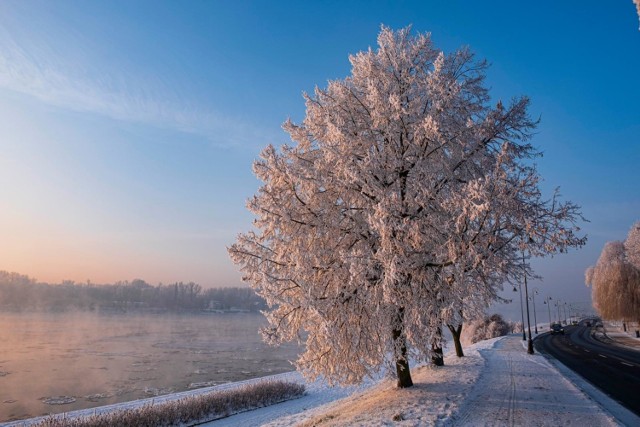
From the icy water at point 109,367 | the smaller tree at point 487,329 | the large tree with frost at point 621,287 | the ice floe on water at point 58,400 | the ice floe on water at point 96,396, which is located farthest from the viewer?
the smaller tree at point 487,329

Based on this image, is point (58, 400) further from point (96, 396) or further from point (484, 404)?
point (484, 404)

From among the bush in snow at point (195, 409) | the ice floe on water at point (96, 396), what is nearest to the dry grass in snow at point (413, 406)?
the bush in snow at point (195, 409)

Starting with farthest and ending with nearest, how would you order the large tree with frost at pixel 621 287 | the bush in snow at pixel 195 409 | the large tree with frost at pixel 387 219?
the large tree with frost at pixel 621 287 < the bush in snow at pixel 195 409 < the large tree with frost at pixel 387 219

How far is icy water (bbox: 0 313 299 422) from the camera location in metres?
24.1

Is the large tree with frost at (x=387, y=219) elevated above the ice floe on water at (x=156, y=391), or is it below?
above

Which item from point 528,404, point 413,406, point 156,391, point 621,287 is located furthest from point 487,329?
→ point 413,406

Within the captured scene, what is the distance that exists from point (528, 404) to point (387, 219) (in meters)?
6.95

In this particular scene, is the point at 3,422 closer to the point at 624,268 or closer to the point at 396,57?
the point at 396,57

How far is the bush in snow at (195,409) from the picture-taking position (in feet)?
56.3

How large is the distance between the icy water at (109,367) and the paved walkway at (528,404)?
64.4 ft

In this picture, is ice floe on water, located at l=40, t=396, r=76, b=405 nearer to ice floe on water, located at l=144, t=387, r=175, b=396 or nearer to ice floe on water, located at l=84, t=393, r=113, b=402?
ice floe on water, located at l=84, t=393, r=113, b=402

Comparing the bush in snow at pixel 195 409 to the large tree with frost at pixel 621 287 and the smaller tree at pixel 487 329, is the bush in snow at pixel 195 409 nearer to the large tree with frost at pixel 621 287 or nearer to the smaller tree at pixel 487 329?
the large tree with frost at pixel 621 287

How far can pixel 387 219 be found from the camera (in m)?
10.0

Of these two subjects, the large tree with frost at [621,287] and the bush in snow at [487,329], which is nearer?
the large tree with frost at [621,287]
